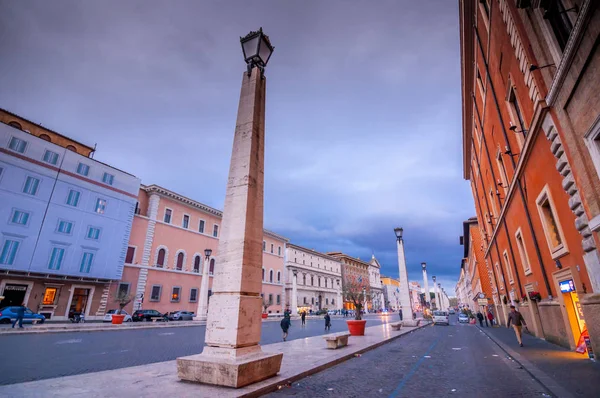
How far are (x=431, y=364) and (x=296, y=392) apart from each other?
503cm

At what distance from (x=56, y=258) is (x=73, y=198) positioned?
5.54 metres

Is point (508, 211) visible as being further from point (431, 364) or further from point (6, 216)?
point (6, 216)

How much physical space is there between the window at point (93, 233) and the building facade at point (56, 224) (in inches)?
3.1

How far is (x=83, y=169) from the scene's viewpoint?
28938mm

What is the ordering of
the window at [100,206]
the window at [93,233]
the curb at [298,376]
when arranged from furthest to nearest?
the window at [100,206] → the window at [93,233] → the curb at [298,376]

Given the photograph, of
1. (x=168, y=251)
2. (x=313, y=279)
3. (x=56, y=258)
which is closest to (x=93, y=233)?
(x=56, y=258)

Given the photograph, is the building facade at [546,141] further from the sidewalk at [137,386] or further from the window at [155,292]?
the window at [155,292]

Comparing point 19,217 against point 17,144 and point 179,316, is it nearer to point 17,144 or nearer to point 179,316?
point 17,144

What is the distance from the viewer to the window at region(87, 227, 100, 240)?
28328 mm

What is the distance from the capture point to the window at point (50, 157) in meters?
26.6

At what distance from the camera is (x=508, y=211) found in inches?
672

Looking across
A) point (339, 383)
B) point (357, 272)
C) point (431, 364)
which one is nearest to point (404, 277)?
point (431, 364)

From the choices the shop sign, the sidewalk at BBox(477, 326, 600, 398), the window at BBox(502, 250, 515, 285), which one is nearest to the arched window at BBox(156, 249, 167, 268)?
the window at BBox(502, 250, 515, 285)

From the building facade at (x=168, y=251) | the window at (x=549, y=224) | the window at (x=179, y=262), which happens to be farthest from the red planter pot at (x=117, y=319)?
the window at (x=549, y=224)
